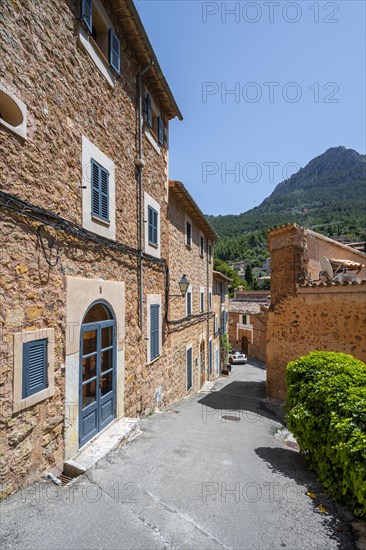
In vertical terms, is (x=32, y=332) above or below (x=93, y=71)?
below

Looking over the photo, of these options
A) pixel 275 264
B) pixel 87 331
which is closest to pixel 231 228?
pixel 275 264

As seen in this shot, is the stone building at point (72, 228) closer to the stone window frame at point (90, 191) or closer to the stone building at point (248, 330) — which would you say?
the stone window frame at point (90, 191)

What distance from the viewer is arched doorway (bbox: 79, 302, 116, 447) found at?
510 centimetres

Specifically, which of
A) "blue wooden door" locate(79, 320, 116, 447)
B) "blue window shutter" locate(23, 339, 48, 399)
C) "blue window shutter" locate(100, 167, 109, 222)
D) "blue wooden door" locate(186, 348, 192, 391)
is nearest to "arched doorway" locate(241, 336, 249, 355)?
"blue wooden door" locate(186, 348, 192, 391)

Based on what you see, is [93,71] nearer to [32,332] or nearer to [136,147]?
[136,147]

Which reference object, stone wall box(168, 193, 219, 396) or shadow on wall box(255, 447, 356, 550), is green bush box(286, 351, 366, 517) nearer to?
shadow on wall box(255, 447, 356, 550)

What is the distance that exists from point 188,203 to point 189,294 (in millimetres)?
3903

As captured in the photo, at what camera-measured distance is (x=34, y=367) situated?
3.94m

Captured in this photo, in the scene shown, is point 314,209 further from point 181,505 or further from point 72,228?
point 181,505

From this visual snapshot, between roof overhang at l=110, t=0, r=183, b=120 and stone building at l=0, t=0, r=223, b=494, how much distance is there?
4cm

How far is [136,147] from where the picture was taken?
752 cm

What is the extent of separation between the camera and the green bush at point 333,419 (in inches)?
148

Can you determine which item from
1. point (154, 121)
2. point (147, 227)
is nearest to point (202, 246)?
point (154, 121)

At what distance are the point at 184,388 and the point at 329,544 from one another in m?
8.93
